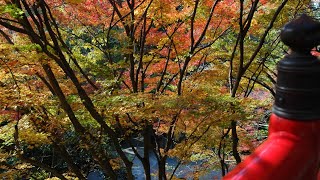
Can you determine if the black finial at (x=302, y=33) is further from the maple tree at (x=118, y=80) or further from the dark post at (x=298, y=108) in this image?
the maple tree at (x=118, y=80)

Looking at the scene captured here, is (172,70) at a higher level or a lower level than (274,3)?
lower

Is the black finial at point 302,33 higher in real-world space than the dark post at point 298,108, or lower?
higher

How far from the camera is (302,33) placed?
2.68 ft

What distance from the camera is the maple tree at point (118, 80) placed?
18.4ft

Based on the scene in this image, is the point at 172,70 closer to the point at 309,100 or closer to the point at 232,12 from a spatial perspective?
the point at 232,12

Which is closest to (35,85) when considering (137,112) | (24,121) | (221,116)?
(24,121)

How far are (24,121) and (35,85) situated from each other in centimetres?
281

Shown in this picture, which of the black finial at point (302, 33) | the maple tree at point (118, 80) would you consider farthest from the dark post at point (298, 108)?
the maple tree at point (118, 80)

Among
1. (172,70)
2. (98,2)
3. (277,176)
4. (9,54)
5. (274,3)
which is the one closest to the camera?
(277,176)

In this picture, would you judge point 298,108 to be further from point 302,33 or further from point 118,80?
point 118,80

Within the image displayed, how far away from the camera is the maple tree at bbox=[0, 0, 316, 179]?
561 centimetres

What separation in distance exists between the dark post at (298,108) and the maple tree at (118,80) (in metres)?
3.77

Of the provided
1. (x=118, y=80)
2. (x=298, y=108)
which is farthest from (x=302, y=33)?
(x=118, y=80)

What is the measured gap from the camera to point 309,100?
2.79 feet
